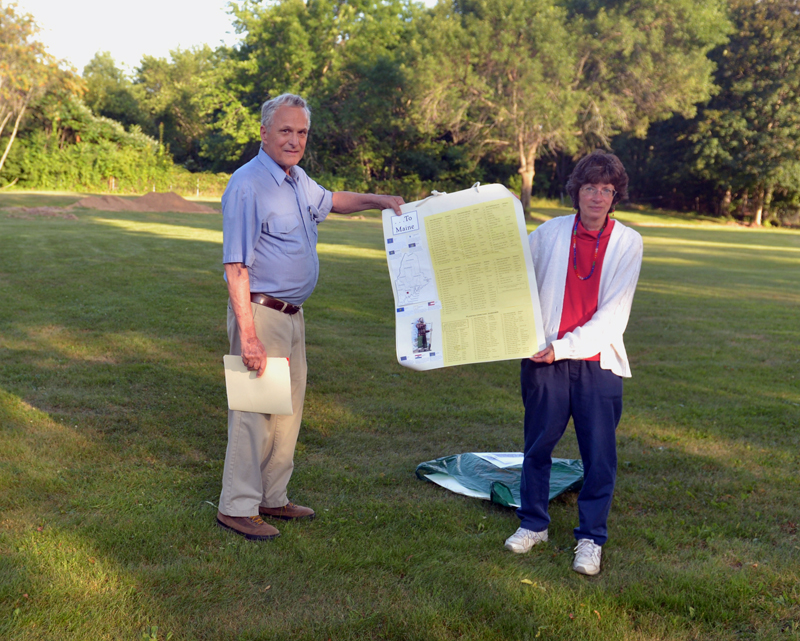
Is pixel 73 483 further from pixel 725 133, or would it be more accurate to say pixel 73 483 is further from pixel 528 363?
pixel 725 133

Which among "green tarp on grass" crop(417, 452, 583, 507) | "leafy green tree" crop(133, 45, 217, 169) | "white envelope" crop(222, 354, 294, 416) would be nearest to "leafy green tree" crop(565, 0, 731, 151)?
"leafy green tree" crop(133, 45, 217, 169)

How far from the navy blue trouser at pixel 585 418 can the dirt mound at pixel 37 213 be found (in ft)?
74.4

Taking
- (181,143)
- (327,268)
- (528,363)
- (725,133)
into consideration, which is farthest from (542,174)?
(528,363)

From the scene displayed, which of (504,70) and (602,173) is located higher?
(504,70)

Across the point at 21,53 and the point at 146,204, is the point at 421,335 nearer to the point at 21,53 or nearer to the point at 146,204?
the point at 146,204

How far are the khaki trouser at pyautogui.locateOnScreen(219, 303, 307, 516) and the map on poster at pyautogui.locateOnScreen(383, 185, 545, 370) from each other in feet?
2.07

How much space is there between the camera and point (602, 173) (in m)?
3.42

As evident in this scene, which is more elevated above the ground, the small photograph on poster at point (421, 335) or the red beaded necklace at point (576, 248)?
the red beaded necklace at point (576, 248)

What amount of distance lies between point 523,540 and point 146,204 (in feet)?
99.6

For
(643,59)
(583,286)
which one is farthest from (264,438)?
(643,59)

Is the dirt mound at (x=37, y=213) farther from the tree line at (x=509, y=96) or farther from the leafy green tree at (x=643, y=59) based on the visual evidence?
the leafy green tree at (x=643, y=59)

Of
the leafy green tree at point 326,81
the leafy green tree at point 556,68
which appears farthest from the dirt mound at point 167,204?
the leafy green tree at point 326,81

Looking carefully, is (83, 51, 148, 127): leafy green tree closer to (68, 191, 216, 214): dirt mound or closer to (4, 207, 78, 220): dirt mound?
(68, 191, 216, 214): dirt mound

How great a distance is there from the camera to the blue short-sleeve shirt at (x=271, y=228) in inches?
138
